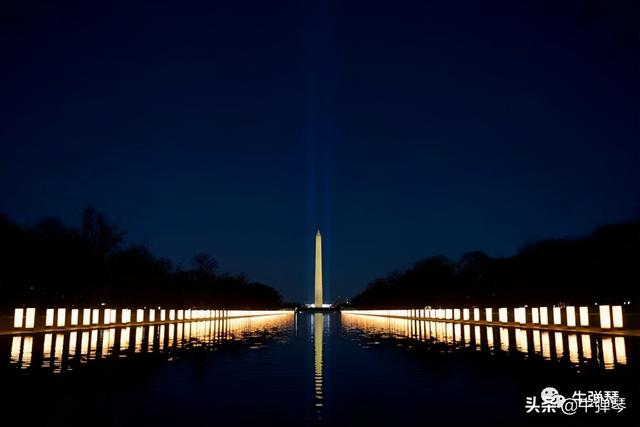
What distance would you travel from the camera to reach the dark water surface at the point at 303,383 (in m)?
10.3

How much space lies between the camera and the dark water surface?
10336 millimetres

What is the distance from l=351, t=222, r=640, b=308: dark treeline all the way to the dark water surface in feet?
103

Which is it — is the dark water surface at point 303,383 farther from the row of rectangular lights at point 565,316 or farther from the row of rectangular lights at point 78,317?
the row of rectangular lights at point 78,317

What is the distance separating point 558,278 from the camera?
63.3 meters

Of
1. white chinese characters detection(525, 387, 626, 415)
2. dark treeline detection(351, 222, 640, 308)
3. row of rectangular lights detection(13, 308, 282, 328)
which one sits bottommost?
white chinese characters detection(525, 387, 626, 415)

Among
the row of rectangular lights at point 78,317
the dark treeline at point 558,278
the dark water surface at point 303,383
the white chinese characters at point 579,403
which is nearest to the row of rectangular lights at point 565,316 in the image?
the dark water surface at point 303,383

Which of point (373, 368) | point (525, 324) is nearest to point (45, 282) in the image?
point (525, 324)

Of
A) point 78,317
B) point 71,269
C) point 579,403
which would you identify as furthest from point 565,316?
point 71,269

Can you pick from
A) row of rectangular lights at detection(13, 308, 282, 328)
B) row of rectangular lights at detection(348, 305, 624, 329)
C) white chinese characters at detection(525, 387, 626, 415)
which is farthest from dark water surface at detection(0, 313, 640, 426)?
row of rectangular lights at detection(13, 308, 282, 328)

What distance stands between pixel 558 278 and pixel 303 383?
5415 centimetres

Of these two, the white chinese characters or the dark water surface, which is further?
the white chinese characters

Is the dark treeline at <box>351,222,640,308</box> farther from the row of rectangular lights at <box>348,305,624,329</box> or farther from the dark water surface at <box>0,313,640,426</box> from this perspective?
the dark water surface at <box>0,313,640,426</box>

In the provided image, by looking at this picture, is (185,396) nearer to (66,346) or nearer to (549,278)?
(66,346)

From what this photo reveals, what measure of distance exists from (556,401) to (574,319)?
2503 cm
